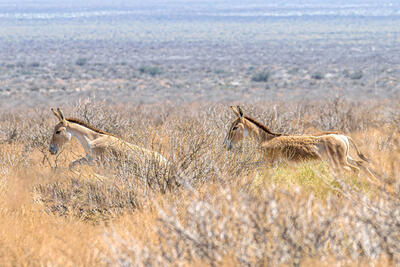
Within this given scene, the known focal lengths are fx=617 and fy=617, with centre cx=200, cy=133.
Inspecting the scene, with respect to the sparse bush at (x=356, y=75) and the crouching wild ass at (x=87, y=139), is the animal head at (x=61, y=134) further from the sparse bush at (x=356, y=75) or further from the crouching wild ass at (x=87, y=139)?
the sparse bush at (x=356, y=75)

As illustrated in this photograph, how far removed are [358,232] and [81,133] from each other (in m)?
5.59

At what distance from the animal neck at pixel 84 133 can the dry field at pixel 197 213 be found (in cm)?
75

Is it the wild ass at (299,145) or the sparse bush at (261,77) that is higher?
the wild ass at (299,145)

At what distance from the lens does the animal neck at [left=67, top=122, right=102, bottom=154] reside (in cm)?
888

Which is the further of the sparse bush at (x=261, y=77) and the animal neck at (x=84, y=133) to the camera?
the sparse bush at (x=261, y=77)

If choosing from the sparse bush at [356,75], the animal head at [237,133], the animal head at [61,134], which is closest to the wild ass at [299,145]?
the animal head at [237,133]

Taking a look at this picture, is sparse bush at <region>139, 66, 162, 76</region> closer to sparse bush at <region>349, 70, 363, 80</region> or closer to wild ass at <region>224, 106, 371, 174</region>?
sparse bush at <region>349, 70, 363, 80</region>

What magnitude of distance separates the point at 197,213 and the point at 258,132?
179 inches

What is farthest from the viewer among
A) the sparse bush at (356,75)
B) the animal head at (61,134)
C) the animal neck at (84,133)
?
the sparse bush at (356,75)

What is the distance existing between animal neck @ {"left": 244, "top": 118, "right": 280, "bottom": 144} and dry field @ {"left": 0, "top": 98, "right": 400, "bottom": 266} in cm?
107

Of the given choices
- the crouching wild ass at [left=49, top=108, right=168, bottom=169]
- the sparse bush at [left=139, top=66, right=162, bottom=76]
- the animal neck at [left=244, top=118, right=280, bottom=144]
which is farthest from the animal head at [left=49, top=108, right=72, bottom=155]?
the sparse bush at [left=139, top=66, right=162, bottom=76]

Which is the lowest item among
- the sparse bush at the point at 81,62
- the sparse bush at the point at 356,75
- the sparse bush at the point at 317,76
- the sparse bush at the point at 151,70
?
the sparse bush at the point at 81,62

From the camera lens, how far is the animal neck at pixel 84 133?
8.88m

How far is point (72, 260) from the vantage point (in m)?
4.53
